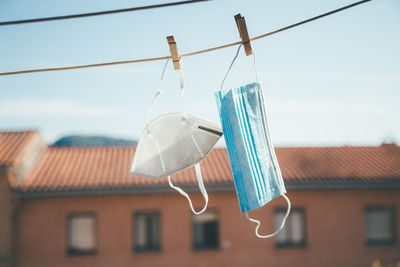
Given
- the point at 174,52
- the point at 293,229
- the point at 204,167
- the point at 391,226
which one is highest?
the point at 204,167

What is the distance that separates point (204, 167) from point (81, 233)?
453 centimetres

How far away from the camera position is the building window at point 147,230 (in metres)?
13.4

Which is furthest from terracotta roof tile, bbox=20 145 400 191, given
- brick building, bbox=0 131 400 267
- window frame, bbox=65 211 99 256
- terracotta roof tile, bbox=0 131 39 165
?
window frame, bbox=65 211 99 256

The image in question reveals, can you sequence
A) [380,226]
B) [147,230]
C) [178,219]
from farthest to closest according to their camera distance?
[380,226] < [147,230] < [178,219]

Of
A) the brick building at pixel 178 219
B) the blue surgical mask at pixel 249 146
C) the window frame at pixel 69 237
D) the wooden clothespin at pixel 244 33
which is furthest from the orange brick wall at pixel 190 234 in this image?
the wooden clothespin at pixel 244 33

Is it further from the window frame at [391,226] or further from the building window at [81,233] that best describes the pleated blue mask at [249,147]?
the window frame at [391,226]

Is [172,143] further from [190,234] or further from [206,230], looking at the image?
[206,230]

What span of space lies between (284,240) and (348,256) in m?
2.11

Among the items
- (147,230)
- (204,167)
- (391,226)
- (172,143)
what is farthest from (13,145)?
(391,226)

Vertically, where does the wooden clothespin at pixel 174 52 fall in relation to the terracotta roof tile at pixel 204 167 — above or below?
below

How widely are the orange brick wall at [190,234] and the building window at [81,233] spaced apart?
27cm

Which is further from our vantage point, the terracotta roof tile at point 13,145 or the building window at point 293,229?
the building window at point 293,229

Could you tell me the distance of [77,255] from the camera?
42.8ft

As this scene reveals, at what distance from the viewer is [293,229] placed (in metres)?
14.0
